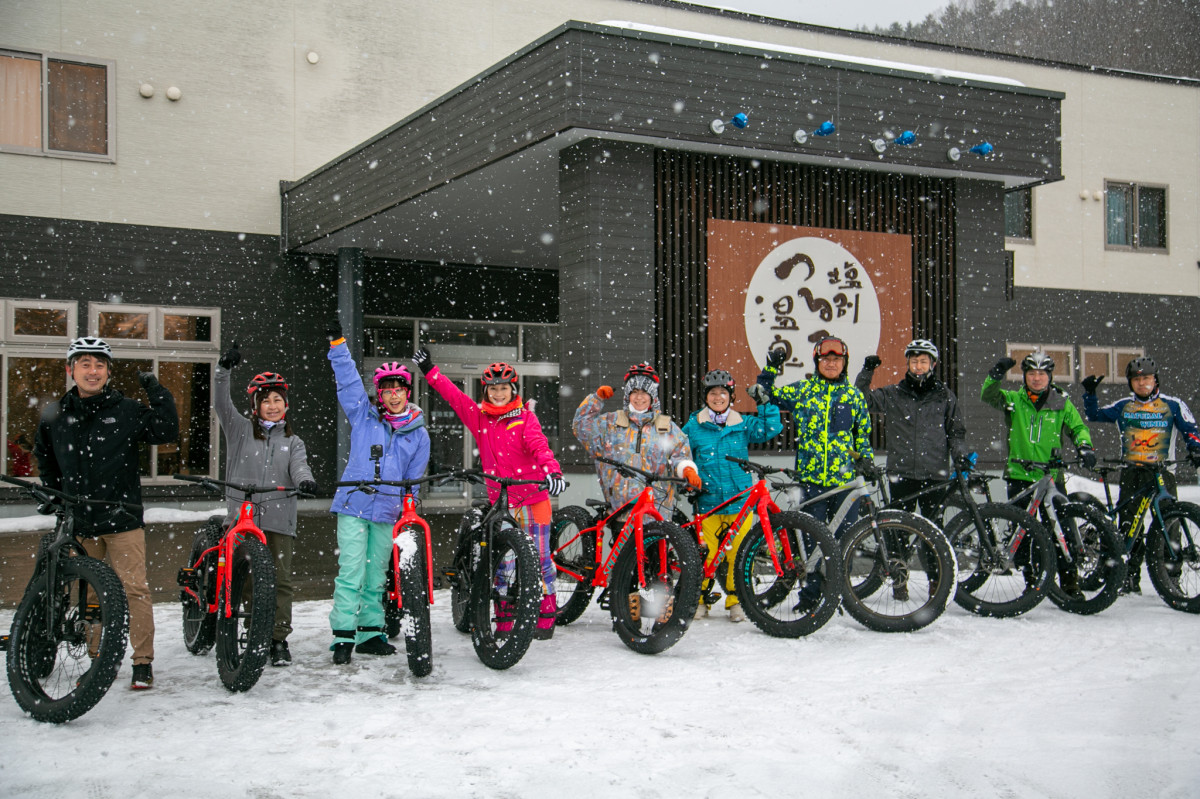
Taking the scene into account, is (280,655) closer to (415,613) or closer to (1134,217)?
(415,613)

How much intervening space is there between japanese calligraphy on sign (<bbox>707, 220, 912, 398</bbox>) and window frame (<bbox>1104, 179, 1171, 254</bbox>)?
1147 centimetres

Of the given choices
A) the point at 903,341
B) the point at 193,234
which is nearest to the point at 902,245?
the point at 903,341

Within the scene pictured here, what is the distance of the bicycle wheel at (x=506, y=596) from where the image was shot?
5.39 metres

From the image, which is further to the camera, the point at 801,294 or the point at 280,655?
the point at 801,294

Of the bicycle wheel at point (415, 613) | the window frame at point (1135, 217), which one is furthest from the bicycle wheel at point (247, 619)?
the window frame at point (1135, 217)

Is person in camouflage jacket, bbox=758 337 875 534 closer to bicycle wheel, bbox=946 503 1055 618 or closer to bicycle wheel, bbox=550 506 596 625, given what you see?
bicycle wheel, bbox=946 503 1055 618

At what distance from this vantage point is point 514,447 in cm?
629

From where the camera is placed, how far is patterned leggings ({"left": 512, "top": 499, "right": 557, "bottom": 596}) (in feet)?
20.4

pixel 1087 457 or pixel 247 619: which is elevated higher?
pixel 1087 457

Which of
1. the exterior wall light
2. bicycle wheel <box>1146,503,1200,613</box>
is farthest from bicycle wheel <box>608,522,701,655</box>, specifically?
the exterior wall light

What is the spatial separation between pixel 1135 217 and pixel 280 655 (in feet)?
63.0

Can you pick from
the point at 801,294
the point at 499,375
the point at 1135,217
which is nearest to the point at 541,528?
the point at 499,375

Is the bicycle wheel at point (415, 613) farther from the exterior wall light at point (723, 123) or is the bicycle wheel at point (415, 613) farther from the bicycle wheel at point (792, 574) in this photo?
the exterior wall light at point (723, 123)

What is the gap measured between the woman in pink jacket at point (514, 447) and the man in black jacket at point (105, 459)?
1607mm
